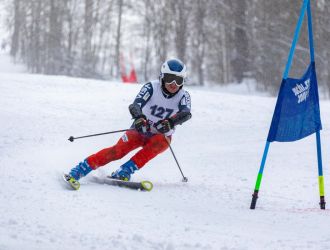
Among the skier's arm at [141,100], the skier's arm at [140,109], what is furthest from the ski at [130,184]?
the skier's arm at [141,100]

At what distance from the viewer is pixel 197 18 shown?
2922 centimetres

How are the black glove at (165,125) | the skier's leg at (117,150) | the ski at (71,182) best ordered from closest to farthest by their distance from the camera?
the ski at (71,182) < the skier's leg at (117,150) < the black glove at (165,125)

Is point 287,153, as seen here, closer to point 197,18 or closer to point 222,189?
point 222,189

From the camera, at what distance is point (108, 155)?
5781 millimetres

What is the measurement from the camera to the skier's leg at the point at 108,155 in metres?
5.56

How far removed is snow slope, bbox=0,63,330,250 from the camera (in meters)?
3.72

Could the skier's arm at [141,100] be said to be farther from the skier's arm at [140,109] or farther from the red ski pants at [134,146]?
the red ski pants at [134,146]

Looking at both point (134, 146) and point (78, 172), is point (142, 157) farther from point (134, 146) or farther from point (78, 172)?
point (78, 172)

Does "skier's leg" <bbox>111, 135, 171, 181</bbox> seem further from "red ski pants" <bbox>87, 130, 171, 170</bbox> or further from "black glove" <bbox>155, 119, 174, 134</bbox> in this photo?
"black glove" <bbox>155, 119, 174, 134</bbox>

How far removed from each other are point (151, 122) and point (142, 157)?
510 mm

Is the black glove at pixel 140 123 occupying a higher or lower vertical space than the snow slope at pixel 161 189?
higher

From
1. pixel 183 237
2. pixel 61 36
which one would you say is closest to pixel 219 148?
pixel 183 237

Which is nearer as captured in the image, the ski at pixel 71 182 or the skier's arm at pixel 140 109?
the ski at pixel 71 182

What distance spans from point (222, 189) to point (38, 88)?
27.9 ft
